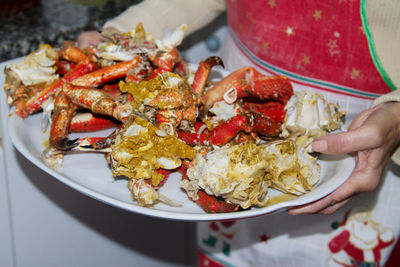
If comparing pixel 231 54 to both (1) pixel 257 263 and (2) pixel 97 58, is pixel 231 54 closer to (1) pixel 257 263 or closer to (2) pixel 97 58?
(2) pixel 97 58

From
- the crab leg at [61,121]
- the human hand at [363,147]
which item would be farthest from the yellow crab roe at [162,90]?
the human hand at [363,147]

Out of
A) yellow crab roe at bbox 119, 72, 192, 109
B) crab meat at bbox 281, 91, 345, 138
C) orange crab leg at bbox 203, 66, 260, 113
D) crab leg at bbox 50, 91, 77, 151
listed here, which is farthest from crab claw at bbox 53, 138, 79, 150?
crab meat at bbox 281, 91, 345, 138

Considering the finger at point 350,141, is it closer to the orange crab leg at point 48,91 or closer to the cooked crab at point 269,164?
the cooked crab at point 269,164

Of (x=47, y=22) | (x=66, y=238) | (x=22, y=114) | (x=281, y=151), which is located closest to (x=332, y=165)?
(x=281, y=151)

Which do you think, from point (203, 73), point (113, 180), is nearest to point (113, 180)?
point (113, 180)

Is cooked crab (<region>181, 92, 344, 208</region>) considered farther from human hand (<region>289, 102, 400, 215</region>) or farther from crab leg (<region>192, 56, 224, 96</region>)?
crab leg (<region>192, 56, 224, 96</region>)
